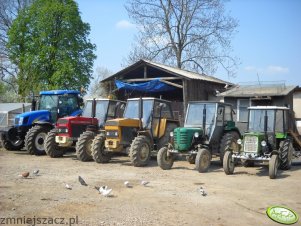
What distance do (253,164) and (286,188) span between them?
3.62 m

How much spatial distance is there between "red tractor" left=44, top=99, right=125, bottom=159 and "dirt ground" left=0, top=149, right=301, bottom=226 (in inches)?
67.0

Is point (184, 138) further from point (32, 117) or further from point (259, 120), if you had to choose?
point (32, 117)

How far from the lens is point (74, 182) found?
916cm

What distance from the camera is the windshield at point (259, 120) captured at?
11484 millimetres

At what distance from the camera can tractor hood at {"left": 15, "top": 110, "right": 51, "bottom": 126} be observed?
51.0ft

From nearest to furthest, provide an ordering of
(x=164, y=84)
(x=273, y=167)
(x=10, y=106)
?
1. (x=273, y=167)
2. (x=164, y=84)
3. (x=10, y=106)

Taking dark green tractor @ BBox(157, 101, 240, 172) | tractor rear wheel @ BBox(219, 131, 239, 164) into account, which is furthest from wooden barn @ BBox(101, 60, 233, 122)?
tractor rear wheel @ BBox(219, 131, 239, 164)

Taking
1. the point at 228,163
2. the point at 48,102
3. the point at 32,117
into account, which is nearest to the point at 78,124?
the point at 32,117

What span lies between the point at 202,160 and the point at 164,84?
29.0 feet

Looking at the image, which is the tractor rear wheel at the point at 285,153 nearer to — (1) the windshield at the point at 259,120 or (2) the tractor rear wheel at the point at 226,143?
(1) the windshield at the point at 259,120

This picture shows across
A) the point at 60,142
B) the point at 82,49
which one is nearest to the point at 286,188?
the point at 60,142

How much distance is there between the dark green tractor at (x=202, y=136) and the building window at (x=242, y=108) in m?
6.00

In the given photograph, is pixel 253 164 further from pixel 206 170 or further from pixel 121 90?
pixel 121 90

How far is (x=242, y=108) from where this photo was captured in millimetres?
19000
